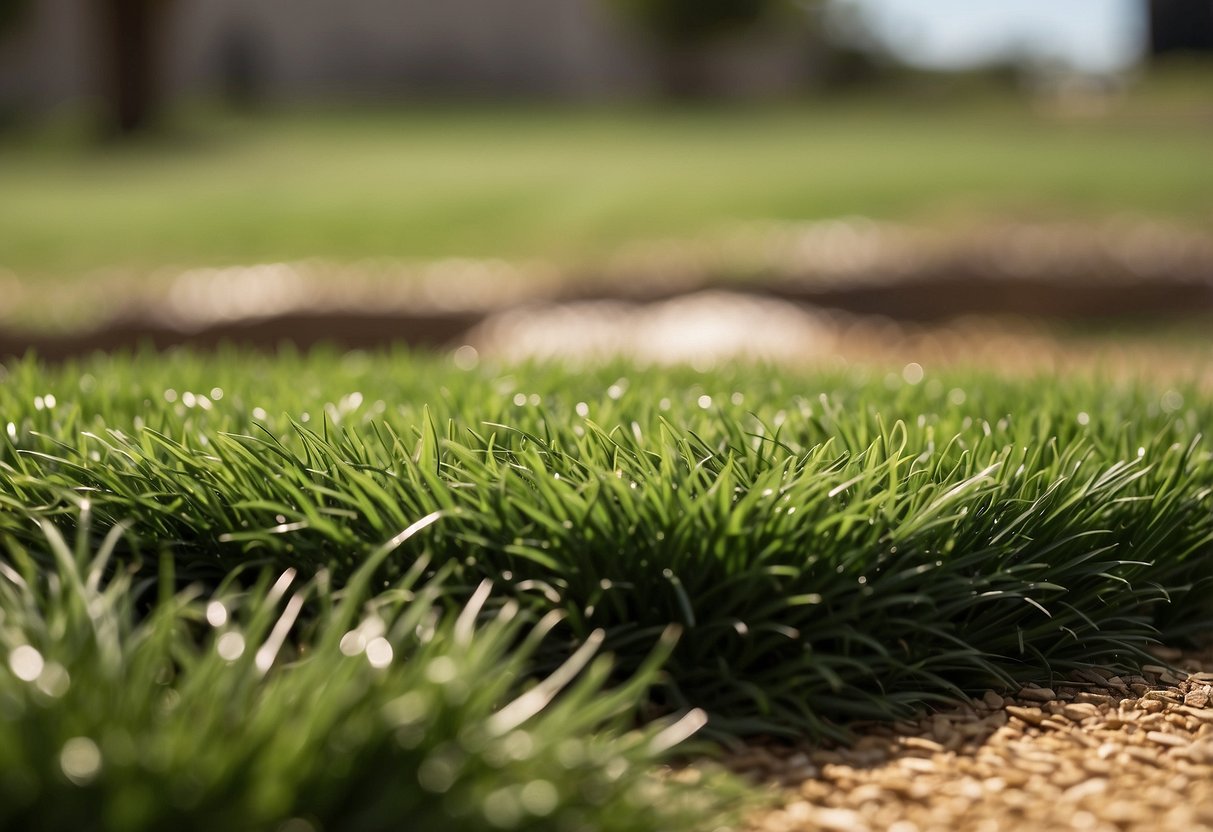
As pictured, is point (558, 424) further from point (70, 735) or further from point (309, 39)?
point (309, 39)

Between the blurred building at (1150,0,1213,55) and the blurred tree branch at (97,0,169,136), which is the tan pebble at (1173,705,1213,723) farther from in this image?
the blurred building at (1150,0,1213,55)

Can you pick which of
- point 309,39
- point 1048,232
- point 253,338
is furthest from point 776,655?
point 309,39

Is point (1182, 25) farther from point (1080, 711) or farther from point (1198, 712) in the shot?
point (1080, 711)

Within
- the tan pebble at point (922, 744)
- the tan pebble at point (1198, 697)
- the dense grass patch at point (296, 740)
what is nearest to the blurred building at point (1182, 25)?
the tan pebble at point (1198, 697)

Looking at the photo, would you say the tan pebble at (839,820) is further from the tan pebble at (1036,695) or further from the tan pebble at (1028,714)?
the tan pebble at (1036,695)

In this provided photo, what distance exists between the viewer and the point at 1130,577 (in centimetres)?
311

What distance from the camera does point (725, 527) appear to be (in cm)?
257

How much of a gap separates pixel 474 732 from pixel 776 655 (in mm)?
947

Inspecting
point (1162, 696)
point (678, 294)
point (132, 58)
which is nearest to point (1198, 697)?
point (1162, 696)

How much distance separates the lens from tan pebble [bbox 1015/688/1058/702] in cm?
280

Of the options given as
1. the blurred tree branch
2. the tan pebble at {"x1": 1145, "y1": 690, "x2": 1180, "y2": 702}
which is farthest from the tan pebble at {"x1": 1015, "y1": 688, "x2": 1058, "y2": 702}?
the blurred tree branch

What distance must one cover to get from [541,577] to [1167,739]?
1331 millimetres

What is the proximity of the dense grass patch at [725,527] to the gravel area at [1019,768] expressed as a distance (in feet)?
0.30

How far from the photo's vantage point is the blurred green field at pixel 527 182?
15.2 meters
